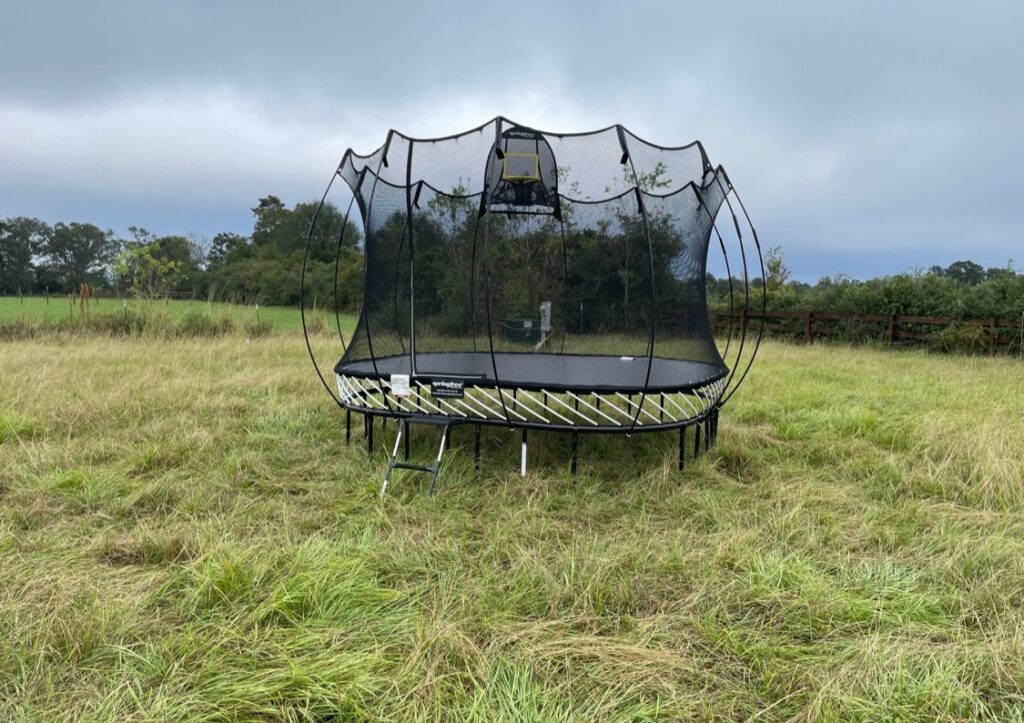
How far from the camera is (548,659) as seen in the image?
137 cm

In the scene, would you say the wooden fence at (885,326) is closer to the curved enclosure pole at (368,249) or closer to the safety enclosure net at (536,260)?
the safety enclosure net at (536,260)

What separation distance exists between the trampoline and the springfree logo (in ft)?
0.03

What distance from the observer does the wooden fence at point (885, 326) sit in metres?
7.98

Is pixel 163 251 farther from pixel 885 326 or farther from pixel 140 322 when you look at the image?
pixel 885 326

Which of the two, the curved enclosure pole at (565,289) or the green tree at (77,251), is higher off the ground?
the green tree at (77,251)

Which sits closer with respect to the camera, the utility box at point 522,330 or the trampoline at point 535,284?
the trampoline at point 535,284

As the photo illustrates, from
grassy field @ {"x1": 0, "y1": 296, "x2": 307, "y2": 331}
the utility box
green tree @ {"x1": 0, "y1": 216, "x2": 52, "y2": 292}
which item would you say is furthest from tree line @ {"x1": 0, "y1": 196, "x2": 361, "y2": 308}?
the utility box

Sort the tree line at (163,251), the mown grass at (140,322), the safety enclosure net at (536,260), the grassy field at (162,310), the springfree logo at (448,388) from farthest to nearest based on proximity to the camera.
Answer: the tree line at (163,251) → the grassy field at (162,310) → the mown grass at (140,322) → the safety enclosure net at (536,260) → the springfree logo at (448,388)

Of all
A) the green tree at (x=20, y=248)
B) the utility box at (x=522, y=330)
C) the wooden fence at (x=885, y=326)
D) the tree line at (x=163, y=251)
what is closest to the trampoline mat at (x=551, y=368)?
the utility box at (x=522, y=330)

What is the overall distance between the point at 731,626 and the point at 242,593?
1341 mm

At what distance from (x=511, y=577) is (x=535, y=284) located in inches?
117

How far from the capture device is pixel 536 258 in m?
4.44

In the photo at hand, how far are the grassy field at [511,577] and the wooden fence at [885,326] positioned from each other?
15.6ft

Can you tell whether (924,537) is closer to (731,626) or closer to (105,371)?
(731,626)
